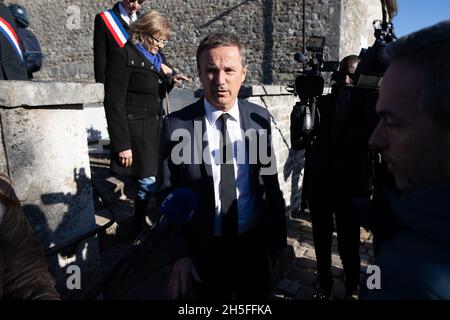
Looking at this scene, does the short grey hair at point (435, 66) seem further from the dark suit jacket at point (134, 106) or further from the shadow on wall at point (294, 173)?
the shadow on wall at point (294, 173)

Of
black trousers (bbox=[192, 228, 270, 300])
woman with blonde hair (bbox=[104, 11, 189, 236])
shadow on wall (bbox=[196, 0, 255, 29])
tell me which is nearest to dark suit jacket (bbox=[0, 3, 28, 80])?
woman with blonde hair (bbox=[104, 11, 189, 236])

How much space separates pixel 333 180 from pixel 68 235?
2119mm

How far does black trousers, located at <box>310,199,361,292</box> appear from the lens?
9.41 ft

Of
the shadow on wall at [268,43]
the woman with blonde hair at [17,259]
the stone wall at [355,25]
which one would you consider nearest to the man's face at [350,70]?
the woman with blonde hair at [17,259]

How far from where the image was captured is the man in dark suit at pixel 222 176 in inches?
70.7

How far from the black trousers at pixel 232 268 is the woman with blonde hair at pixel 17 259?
0.76m

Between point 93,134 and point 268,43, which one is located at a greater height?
point 268,43

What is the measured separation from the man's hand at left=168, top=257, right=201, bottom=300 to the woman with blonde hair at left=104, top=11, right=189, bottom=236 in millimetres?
1413

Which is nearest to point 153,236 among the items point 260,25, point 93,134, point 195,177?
point 195,177

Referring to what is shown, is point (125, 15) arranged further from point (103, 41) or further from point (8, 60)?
point (8, 60)

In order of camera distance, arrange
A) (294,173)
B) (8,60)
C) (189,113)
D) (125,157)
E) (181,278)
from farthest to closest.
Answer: (294,173), (125,157), (8,60), (189,113), (181,278)

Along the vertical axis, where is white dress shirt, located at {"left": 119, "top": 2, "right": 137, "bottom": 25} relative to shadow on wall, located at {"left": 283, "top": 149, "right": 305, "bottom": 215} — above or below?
above

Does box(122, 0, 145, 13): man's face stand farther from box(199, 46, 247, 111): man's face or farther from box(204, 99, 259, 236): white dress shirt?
box(204, 99, 259, 236): white dress shirt

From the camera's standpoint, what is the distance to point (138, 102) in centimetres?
283
